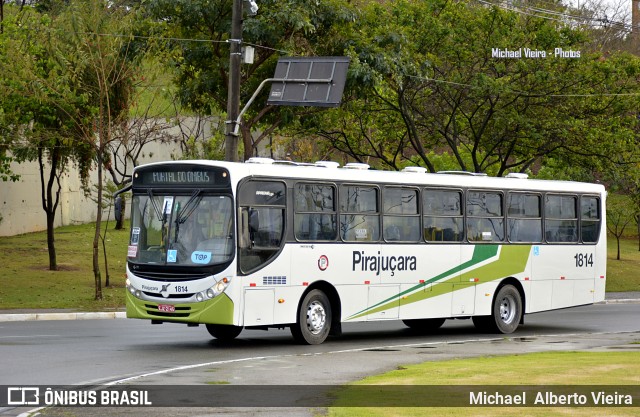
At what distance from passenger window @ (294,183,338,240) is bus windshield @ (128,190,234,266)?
4.99 feet

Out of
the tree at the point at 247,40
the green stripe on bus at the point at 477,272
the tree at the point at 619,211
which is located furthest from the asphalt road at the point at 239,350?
the tree at the point at 619,211

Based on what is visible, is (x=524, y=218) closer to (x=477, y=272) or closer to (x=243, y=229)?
(x=477, y=272)

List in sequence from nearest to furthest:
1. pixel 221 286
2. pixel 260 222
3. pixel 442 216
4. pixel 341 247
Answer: pixel 221 286
pixel 260 222
pixel 341 247
pixel 442 216

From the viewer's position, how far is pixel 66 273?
3538 cm

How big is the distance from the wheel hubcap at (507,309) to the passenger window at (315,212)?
5.27m

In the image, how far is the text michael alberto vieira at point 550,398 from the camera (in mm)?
11086

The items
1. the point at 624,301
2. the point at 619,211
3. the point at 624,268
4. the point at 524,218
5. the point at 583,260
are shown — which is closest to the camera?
the point at 524,218

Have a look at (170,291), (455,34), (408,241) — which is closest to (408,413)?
(170,291)

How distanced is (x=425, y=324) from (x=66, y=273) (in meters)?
15.3

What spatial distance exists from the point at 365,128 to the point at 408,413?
103ft

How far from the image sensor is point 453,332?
2356 cm

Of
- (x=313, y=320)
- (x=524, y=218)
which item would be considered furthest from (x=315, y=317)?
(x=524, y=218)

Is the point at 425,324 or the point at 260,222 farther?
the point at 425,324

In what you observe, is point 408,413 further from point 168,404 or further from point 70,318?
point 70,318
